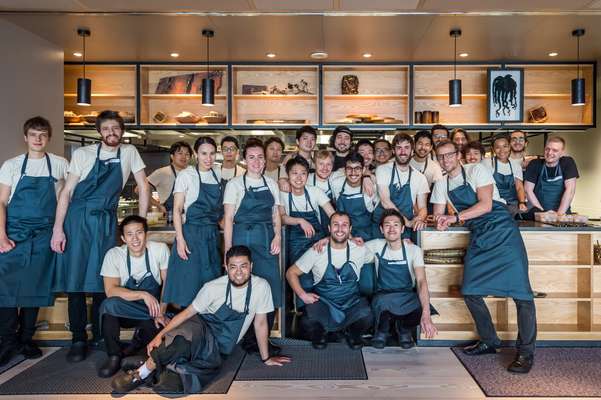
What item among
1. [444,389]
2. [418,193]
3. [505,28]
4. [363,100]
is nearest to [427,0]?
[505,28]

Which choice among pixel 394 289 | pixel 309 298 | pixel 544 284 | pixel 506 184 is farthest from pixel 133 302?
pixel 506 184

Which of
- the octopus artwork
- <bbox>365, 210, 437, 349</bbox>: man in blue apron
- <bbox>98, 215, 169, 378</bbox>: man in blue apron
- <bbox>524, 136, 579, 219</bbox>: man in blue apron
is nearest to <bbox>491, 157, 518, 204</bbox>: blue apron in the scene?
<bbox>524, 136, 579, 219</bbox>: man in blue apron

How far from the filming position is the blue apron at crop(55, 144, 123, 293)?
3.13 metres

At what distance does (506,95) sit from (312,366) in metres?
4.40

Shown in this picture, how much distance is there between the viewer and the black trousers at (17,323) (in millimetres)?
3156

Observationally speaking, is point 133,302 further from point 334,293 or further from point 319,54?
point 319,54

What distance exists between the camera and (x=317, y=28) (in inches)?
181

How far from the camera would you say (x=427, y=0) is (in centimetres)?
391

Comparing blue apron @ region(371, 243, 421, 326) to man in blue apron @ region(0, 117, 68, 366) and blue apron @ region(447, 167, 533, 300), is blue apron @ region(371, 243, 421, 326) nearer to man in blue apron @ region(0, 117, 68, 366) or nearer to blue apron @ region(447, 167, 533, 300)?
blue apron @ region(447, 167, 533, 300)

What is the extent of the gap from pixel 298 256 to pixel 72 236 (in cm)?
157

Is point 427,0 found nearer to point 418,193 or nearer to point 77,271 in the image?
point 418,193

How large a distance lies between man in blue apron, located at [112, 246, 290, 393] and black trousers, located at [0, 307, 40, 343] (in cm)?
92

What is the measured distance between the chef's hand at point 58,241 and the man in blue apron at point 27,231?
0.15 metres

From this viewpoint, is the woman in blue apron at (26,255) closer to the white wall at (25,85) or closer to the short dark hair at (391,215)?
the white wall at (25,85)
